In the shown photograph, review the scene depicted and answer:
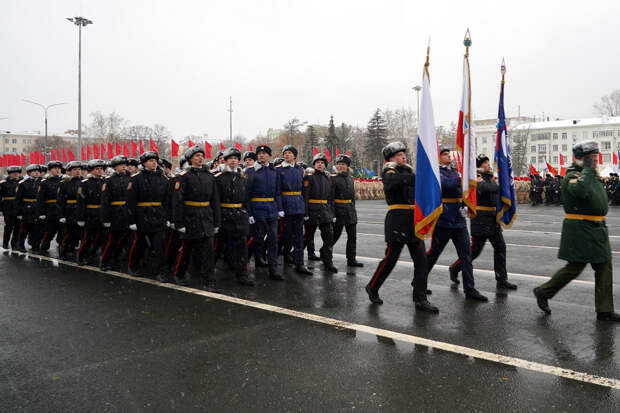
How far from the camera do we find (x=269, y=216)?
25.7ft

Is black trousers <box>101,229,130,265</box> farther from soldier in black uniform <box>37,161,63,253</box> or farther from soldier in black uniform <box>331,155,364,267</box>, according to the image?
soldier in black uniform <box>331,155,364,267</box>

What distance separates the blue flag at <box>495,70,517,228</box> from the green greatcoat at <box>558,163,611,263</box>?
146cm

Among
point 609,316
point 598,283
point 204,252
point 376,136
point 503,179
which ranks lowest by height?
point 609,316

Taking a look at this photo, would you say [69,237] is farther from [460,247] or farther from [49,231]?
[460,247]

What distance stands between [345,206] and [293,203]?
122cm

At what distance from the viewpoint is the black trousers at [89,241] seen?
9.53 metres

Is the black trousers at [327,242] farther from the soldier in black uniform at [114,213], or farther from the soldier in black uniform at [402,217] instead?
the soldier in black uniform at [114,213]

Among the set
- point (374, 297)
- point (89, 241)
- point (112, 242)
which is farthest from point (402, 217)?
point (89, 241)

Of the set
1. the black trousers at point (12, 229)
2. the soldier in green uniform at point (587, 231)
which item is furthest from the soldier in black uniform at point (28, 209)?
the soldier in green uniform at point (587, 231)

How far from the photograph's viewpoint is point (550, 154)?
353ft

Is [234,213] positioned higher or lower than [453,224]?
higher

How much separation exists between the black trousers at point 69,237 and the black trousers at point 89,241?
695 mm

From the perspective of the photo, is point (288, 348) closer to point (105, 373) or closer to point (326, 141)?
point (105, 373)

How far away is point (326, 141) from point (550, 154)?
5847 centimetres
